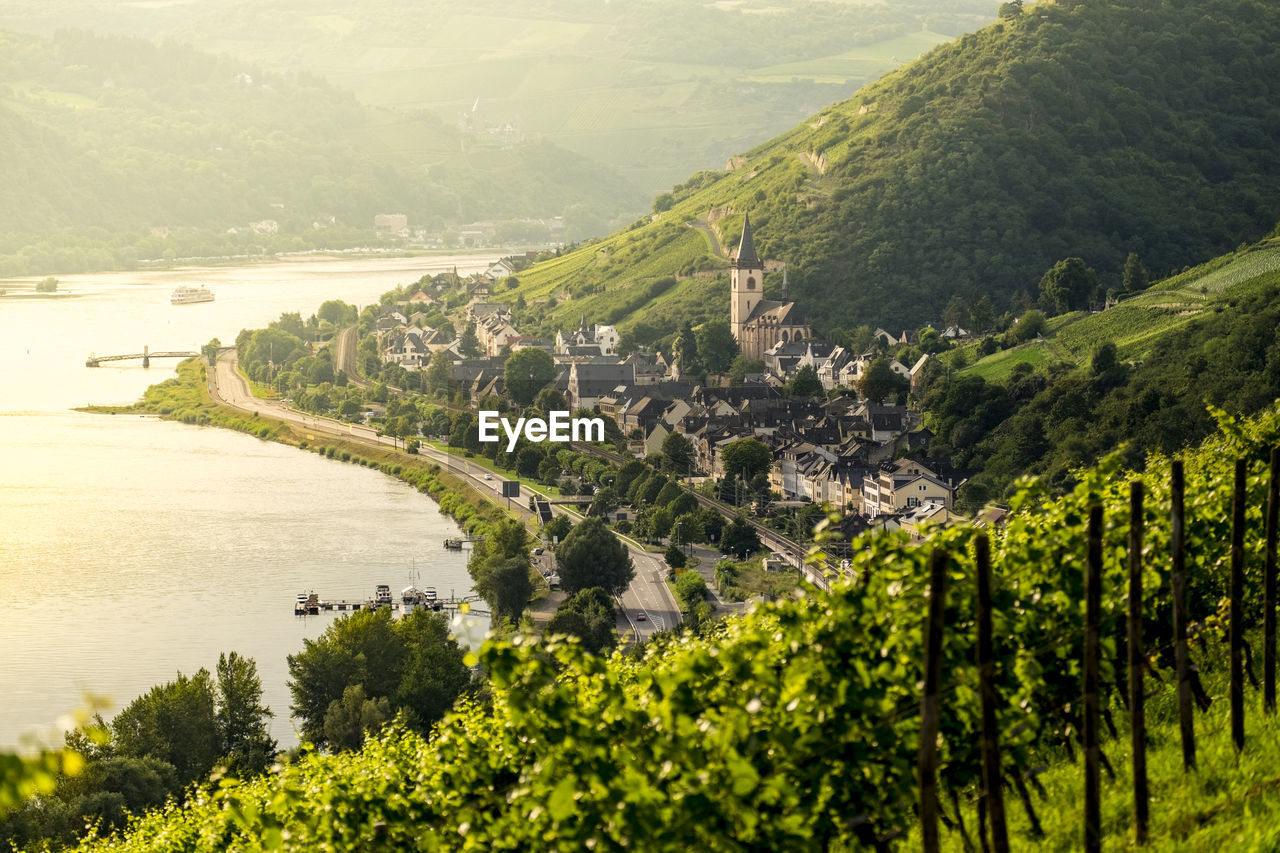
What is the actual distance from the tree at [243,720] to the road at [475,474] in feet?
18.6

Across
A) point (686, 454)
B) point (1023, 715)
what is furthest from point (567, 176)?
point (1023, 715)

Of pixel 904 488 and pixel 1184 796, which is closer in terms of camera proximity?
pixel 1184 796

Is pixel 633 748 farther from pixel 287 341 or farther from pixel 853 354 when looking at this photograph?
pixel 287 341

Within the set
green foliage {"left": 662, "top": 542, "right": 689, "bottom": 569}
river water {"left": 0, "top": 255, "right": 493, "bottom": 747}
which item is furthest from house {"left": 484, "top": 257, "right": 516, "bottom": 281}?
green foliage {"left": 662, "top": 542, "right": 689, "bottom": 569}

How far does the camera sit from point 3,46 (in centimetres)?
13825

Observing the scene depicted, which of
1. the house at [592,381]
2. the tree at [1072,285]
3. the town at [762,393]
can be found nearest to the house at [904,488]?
the town at [762,393]

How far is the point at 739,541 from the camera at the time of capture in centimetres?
2583

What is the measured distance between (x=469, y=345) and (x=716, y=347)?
389 inches

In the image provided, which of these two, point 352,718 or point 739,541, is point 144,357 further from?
point 352,718

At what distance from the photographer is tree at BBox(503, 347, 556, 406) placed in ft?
142

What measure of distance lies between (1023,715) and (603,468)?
2795 centimetres

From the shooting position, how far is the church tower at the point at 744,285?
48.1 metres

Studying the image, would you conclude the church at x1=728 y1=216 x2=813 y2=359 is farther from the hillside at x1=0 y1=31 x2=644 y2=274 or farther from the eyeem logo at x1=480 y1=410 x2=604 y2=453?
the hillside at x1=0 y1=31 x2=644 y2=274

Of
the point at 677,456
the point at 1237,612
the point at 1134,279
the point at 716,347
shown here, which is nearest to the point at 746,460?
the point at 677,456
